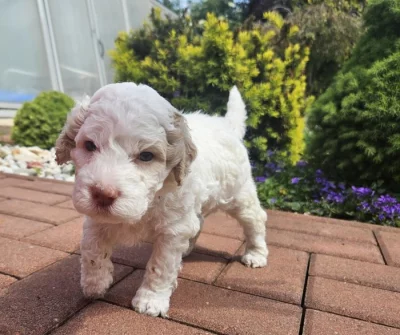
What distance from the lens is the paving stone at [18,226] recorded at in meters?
2.99

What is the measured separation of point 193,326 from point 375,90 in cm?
345

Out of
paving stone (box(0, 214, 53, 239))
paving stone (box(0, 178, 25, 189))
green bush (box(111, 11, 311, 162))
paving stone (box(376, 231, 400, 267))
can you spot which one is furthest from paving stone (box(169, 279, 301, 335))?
green bush (box(111, 11, 311, 162))

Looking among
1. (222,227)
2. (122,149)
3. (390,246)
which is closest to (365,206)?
(390,246)

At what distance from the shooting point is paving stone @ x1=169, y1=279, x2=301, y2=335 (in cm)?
195

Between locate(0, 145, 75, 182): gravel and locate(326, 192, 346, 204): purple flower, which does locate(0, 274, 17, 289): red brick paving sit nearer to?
locate(0, 145, 75, 182): gravel

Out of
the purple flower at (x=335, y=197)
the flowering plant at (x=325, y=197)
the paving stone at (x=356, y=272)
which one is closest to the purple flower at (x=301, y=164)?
the flowering plant at (x=325, y=197)

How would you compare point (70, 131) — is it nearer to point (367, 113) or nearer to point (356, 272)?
point (356, 272)

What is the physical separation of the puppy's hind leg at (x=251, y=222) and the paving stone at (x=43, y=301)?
868mm

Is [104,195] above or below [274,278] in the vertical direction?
above

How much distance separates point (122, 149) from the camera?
5.30 feet

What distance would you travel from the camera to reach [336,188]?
4.54 meters

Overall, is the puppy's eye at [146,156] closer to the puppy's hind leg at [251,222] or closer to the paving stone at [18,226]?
the puppy's hind leg at [251,222]

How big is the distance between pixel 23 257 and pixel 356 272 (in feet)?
7.43

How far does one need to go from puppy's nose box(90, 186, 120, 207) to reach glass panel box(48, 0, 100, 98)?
782cm
